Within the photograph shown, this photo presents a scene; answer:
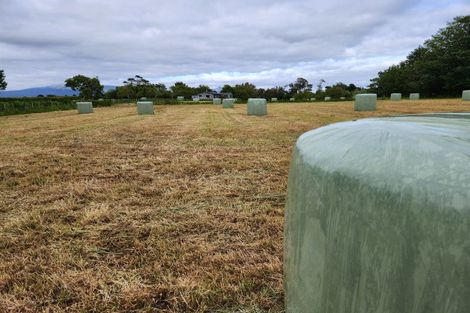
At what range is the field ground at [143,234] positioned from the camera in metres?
2.59

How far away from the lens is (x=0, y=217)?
13.7 feet

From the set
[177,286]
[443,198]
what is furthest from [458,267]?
[177,286]

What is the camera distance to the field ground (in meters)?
2.59

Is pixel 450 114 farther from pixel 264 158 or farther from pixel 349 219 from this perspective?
pixel 264 158

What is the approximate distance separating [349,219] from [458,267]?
0.39 metres

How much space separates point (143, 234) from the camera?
11.9 ft

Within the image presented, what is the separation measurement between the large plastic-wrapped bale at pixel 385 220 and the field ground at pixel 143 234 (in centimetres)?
107

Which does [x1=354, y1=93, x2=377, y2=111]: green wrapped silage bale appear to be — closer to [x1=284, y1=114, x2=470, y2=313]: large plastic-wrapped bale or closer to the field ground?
the field ground

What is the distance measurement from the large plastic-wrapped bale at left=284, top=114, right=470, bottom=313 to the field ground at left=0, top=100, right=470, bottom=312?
107cm

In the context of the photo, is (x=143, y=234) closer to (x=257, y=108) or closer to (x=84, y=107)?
(x=257, y=108)

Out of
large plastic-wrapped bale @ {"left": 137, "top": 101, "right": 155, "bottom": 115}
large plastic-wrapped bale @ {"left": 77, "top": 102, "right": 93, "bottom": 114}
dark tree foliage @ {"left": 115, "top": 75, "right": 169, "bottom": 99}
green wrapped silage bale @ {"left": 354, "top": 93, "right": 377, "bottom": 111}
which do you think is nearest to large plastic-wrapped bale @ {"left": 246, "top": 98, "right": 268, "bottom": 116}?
green wrapped silage bale @ {"left": 354, "top": 93, "right": 377, "bottom": 111}

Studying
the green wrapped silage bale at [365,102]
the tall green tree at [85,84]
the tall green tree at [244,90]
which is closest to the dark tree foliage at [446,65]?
the green wrapped silage bale at [365,102]

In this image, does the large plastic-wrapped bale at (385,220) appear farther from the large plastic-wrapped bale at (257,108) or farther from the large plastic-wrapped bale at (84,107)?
the large plastic-wrapped bale at (84,107)

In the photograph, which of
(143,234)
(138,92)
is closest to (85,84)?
(138,92)
